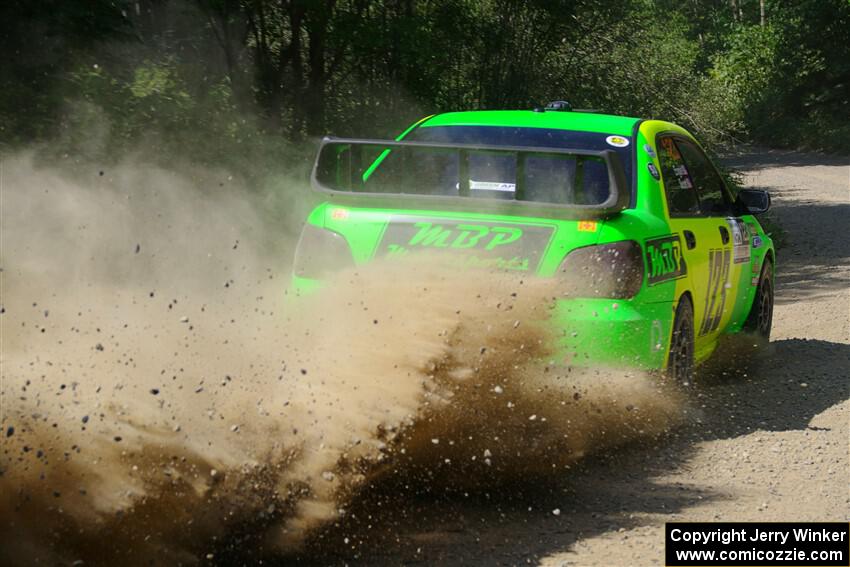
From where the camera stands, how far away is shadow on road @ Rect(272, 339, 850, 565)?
15.0 ft

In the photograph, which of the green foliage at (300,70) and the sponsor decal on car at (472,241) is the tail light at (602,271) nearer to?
the sponsor decal on car at (472,241)

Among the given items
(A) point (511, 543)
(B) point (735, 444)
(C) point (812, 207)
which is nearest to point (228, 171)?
(B) point (735, 444)

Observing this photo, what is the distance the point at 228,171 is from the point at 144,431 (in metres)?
6.96

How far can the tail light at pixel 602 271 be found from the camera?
19.1 ft

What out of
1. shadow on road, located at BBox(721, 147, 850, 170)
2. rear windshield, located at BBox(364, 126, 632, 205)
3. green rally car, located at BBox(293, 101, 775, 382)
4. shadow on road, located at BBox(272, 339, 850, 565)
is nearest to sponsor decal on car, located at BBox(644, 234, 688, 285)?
green rally car, located at BBox(293, 101, 775, 382)

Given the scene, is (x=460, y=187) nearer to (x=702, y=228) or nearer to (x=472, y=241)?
(x=472, y=241)

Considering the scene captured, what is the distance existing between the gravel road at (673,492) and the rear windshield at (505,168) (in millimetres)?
1418

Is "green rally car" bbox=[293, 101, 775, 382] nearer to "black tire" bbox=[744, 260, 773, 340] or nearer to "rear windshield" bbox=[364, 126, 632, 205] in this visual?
"rear windshield" bbox=[364, 126, 632, 205]

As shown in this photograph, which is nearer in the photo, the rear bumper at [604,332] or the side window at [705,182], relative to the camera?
the rear bumper at [604,332]

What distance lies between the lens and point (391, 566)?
14.5 ft

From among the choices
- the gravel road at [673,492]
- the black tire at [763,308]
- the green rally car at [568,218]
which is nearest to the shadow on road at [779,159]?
the black tire at [763,308]

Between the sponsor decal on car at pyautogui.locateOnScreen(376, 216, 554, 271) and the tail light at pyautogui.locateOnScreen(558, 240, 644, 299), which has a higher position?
the sponsor decal on car at pyautogui.locateOnScreen(376, 216, 554, 271)

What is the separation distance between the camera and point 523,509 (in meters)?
5.14

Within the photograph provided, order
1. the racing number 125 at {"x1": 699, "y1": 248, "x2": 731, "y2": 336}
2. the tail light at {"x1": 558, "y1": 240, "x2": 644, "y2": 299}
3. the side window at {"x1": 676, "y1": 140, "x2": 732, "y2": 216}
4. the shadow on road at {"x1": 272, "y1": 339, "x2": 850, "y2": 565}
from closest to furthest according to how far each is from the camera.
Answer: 1. the shadow on road at {"x1": 272, "y1": 339, "x2": 850, "y2": 565}
2. the tail light at {"x1": 558, "y1": 240, "x2": 644, "y2": 299}
3. the racing number 125 at {"x1": 699, "y1": 248, "x2": 731, "y2": 336}
4. the side window at {"x1": 676, "y1": 140, "x2": 732, "y2": 216}
